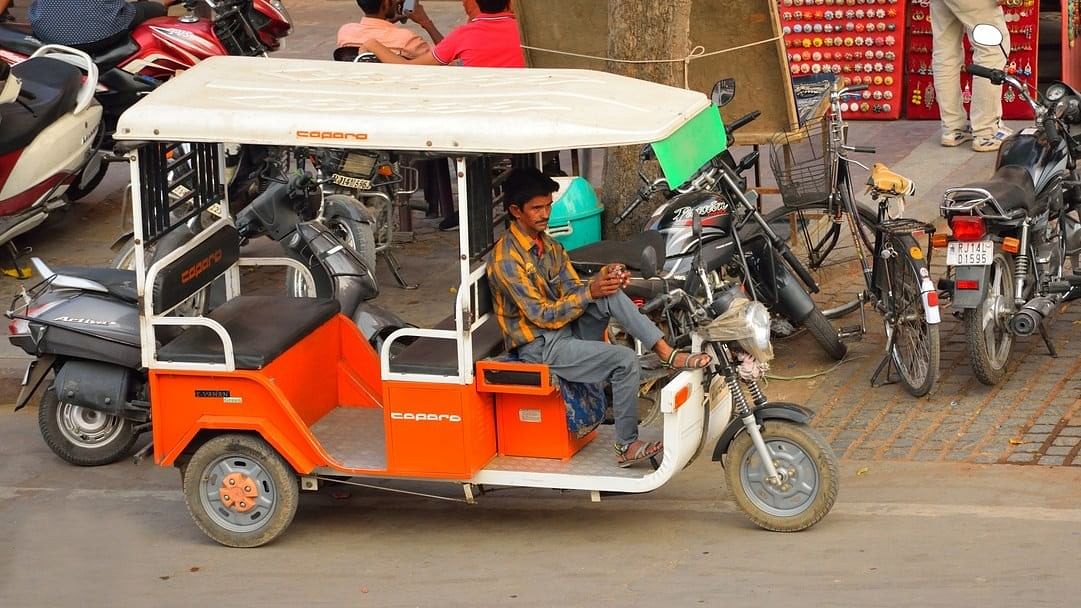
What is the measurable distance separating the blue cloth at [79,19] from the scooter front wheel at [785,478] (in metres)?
6.03

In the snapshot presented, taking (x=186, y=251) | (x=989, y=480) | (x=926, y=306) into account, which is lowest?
(x=989, y=480)

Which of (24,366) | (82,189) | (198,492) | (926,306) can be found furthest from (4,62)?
(926,306)

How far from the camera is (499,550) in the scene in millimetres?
6109

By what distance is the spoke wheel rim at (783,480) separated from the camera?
587 centimetres

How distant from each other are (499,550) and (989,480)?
6.73ft

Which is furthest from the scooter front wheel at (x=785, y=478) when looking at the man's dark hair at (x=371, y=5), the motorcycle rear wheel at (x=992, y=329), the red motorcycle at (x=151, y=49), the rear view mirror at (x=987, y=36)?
the red motorcycle at (x=151, y=49)

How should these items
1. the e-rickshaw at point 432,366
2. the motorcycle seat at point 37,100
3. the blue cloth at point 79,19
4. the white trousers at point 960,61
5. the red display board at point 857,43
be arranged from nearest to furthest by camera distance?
the e-rickshaw at point 432,366 < the motorcycle seat at point 37,100 < the blue cloth at point 79,19 < the white trousers at point 960,61 < the red display board at point 857,43

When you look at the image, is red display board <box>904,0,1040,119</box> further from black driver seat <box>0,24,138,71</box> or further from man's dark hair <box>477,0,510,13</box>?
black driver seat <box>0,24,138,71</box>

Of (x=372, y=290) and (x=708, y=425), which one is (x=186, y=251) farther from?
(x=708, y=425)

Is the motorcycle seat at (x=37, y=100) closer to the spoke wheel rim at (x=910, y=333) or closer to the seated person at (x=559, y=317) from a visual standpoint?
the seated person at (x=559, y=317)

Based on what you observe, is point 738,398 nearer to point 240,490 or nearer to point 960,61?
point 240,490

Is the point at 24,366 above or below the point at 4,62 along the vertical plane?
below

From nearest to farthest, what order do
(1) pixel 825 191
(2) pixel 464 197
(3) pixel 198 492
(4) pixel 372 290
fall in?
A: (2) pixel 464 197 → (3) pixel 198 492 → (4) pixel 372 290 → (1) pixel 825 191

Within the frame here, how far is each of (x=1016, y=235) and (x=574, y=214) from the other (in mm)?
2201
